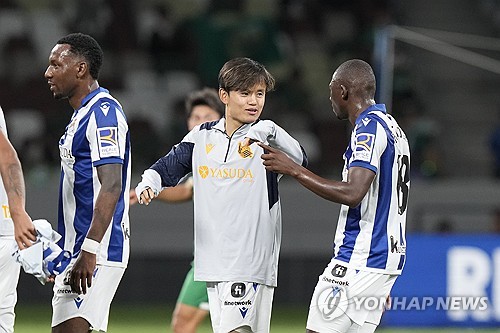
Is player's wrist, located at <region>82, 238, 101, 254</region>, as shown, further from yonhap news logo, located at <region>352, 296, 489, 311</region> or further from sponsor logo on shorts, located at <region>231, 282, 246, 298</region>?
yonhap news logo, located at <region>352, 296, 489, 311</region>

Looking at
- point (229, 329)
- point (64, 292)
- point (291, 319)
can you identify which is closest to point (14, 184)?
point (64, 292)

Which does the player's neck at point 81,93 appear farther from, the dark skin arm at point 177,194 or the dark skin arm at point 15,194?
the dark skin arm at point 177,194

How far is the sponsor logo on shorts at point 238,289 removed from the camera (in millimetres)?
6371

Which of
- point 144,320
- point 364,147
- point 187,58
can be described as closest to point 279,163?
point 364,147

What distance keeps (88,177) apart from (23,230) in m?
0.60

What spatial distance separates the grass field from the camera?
1211 centimetres

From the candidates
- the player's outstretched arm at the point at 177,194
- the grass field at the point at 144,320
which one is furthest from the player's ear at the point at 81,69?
the grass field at the point at 144,320

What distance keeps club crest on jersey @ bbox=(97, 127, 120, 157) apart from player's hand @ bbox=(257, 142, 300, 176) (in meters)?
0.79

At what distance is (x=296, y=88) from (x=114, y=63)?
281 cm

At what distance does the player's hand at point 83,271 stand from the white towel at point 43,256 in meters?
0.22

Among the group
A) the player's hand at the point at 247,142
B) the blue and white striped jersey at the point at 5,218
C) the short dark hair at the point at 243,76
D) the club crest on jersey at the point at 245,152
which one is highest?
the short dark hair at the point at 243,76

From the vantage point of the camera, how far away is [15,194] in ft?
19.4

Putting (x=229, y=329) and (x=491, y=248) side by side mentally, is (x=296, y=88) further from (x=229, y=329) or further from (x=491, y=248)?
(x=229, y=329)

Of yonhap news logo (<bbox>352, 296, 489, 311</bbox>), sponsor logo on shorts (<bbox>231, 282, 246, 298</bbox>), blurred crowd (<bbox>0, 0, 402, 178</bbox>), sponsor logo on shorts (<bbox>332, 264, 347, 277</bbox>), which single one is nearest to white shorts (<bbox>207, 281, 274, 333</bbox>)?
sponsor logo on shorts (<bbox>231, 282, 246, 298</bbox>)
